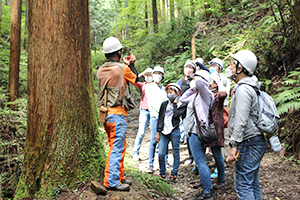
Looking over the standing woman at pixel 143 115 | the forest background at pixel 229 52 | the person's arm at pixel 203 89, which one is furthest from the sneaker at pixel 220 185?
the standing woman at pixel 143 115

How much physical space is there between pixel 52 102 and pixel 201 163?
2827 millimetres

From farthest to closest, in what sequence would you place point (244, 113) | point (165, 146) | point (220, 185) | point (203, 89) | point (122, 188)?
point (165, 146) < point (220, 185) < point (203, 89) < point (122, 188) < point (244, 113)

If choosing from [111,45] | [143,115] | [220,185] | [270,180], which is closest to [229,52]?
[143,115]

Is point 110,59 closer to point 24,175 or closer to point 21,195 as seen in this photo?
point 24,175

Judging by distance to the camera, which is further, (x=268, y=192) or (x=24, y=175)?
(x=268, y=192)

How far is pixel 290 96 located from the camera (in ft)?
18.8

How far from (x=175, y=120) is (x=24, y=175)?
10.6ft

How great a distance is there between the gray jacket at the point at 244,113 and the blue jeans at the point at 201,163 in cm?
116

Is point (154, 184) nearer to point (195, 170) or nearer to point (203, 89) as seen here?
point (195, 170)

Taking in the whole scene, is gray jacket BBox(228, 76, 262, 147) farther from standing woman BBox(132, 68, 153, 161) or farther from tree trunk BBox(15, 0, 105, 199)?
standing woman BBox(132, 68, 153, 161)

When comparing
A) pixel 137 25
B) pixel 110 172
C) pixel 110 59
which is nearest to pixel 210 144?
pixel 110 172

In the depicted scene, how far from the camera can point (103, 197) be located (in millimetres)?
3275

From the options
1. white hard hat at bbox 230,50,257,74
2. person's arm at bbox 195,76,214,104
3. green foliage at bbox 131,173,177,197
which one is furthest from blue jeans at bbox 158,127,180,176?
white hard hat at bbox 230,50,257,74

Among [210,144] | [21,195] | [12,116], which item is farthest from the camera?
[12,116]
